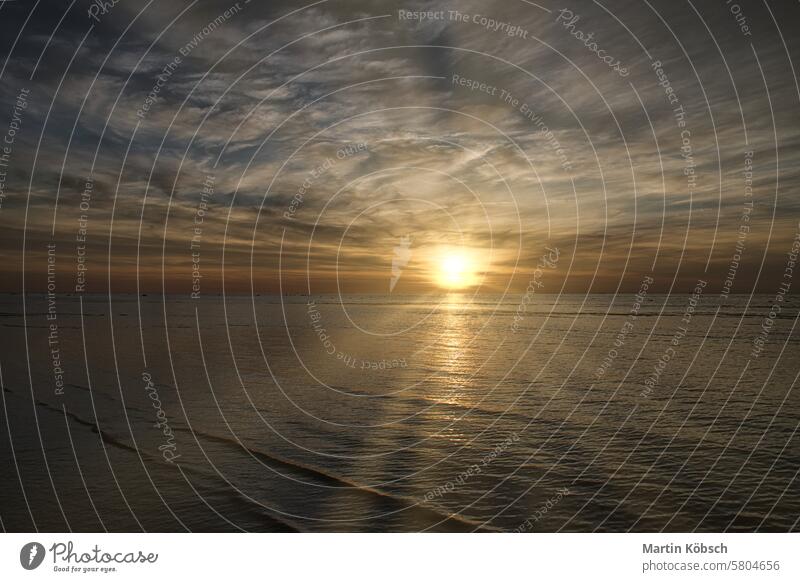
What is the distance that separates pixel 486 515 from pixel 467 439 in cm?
582

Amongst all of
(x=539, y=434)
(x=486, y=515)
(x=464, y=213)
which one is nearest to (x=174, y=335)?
(x=464, y=213)

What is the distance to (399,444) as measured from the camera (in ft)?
59.2

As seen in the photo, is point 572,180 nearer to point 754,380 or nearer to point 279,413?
point 279,413

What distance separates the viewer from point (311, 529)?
12.0m

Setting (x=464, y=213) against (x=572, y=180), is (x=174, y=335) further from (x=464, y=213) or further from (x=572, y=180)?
(x=572, y=180)

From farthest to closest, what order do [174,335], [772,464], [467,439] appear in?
[174,335]
[467,439]
[772,464]

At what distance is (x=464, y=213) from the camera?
23.0 metres

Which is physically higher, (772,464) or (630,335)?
(630,335)

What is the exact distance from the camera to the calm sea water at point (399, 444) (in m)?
12.9

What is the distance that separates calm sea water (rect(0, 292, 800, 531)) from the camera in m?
12.9

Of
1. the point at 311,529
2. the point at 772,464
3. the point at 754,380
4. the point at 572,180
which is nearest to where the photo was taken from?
the point at 311,529

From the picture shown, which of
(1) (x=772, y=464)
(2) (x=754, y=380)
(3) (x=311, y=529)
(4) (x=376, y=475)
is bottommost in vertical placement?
(3) (x=311, y=529)

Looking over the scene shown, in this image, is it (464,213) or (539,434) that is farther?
(464,213)

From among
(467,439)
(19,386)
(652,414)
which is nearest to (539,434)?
(467,439)
